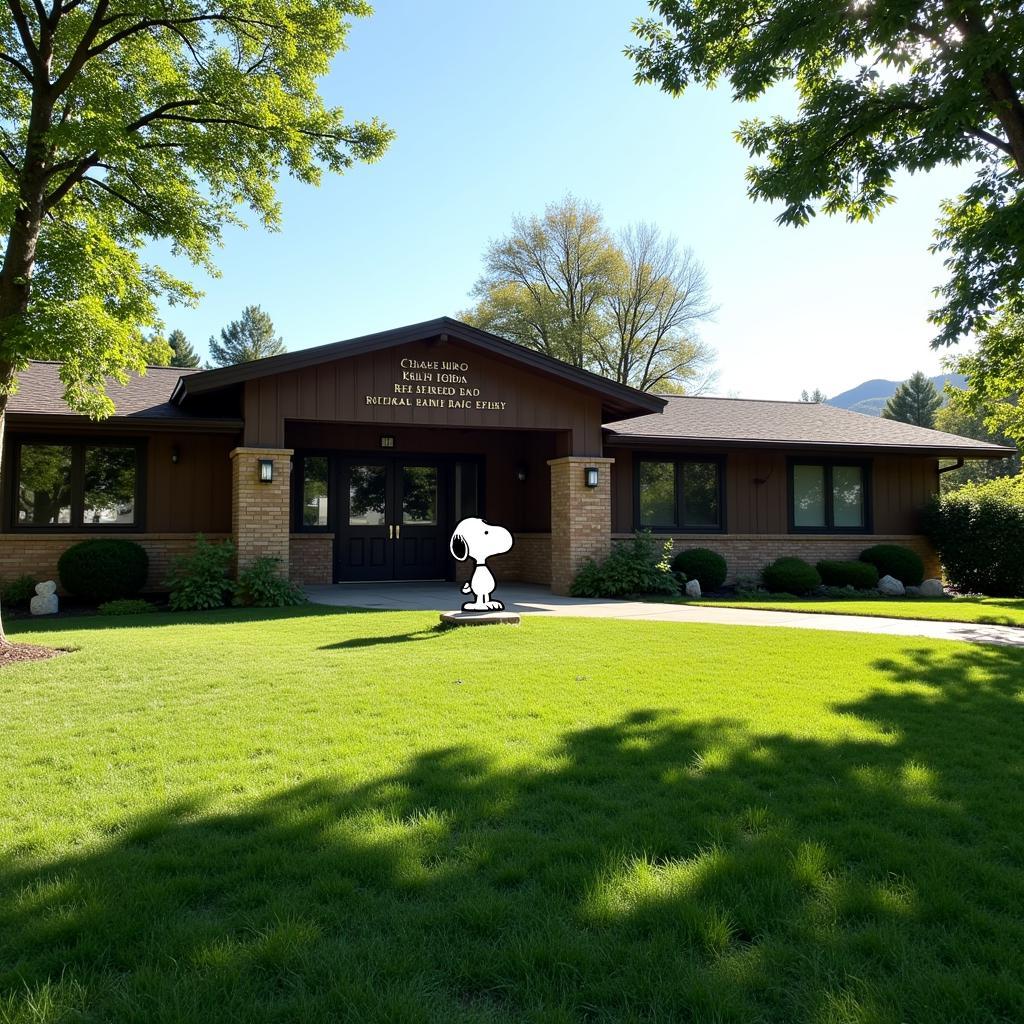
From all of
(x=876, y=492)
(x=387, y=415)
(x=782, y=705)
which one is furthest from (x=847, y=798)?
(x=876, y=492)

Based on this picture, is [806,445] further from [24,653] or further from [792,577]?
[24,653]

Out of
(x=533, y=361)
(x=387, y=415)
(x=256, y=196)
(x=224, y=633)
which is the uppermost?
(x=256, y=196)

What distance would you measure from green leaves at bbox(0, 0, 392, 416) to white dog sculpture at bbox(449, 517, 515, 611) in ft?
14.6

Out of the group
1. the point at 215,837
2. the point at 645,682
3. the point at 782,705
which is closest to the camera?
the point at 215,837

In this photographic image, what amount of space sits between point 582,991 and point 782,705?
12.2ft

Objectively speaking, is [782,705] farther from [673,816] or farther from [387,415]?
[387,415]

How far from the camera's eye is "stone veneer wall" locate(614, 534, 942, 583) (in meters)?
16.5

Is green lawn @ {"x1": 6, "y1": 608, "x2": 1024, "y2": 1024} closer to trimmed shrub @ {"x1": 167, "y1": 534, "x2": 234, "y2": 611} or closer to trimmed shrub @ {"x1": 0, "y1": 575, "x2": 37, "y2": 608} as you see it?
trimmed shrub @ {"x1": 167, "y1": 534, "x2": 234, "y2": 611}

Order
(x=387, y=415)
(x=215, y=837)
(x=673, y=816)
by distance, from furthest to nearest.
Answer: (x=387, y=415) → (x=673, y=816) → (x=215, y=837)

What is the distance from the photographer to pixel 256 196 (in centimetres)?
1189

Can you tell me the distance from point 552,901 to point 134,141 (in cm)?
1043

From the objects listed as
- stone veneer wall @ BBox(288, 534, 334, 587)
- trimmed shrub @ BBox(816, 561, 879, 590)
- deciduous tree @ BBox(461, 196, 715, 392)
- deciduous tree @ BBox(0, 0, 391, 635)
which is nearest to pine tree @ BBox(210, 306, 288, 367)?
deciduous tree @ BBox(461, 196, 715, 392)

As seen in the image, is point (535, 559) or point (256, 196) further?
point (535, 559)

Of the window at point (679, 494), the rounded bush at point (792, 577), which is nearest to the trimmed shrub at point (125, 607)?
the window at point (679, 494)
